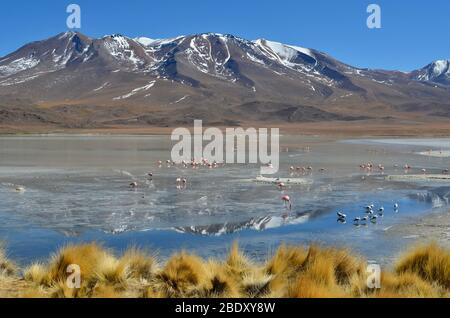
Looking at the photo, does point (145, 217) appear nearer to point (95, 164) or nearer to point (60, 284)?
point (60, 284)

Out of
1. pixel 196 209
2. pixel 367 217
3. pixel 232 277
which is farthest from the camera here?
pixel 196 209

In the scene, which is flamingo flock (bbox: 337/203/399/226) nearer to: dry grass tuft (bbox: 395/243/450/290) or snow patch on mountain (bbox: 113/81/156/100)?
dry grass tuft (bbox: 395/243/450/290)

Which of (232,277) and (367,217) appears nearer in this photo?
(232,277)

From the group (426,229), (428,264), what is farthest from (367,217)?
(428,264)

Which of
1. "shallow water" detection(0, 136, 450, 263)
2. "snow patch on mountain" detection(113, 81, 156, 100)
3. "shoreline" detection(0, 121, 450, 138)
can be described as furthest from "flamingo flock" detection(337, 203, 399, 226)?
"snow patch on mountain" detection(113, 81, 156, 100)

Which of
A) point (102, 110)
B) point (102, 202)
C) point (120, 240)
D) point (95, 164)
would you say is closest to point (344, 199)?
point (102, 202)

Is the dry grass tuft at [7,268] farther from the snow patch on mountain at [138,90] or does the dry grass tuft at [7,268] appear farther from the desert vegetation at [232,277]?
the snow patch on mountain at [138,90]

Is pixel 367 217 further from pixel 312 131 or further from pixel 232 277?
pixel 312 131
